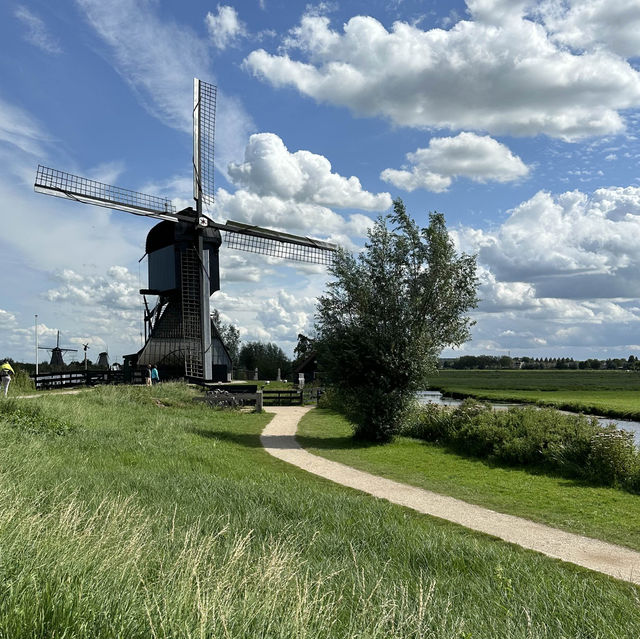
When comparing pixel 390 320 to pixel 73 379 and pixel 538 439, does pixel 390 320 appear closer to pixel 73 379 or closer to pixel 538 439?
pixel 538 439

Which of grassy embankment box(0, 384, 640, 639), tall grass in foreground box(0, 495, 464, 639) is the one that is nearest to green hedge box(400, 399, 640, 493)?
grassy embankment box(0, 384, 640, 639)

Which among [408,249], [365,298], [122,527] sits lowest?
[122,527]

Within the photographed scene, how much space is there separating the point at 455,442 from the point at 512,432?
2.11 metres

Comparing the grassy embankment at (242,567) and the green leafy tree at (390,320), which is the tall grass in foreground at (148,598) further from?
the green leafy tree at (390,320)

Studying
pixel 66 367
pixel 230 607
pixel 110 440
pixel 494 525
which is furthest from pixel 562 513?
pixel 66 367

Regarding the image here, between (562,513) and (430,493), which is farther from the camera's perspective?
(430,493)

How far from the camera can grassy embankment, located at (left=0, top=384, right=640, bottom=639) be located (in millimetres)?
3223

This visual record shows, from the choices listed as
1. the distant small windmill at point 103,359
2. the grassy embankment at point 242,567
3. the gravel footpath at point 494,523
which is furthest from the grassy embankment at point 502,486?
the distant small windmill at point 103,359

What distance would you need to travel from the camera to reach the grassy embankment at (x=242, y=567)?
3223mm

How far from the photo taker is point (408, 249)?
19344 mm

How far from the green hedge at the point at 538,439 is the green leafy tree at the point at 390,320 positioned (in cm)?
154

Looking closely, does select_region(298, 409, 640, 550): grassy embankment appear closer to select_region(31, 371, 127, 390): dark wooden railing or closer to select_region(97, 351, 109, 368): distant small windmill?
select_region(31, 371, 127, 390): dark wooden railing

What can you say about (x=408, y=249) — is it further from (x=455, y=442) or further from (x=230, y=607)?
(x=230, y=607)

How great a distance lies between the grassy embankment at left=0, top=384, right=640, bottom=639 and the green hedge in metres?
5.74
